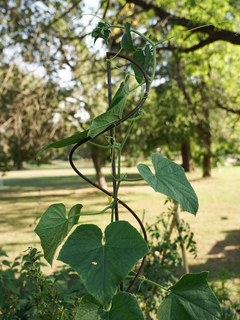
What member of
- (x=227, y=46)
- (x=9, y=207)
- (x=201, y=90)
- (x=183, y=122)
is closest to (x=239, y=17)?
(x=227, y=46)

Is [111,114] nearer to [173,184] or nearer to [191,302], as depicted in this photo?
[173,184]

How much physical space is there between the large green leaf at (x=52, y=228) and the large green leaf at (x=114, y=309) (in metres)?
0.15

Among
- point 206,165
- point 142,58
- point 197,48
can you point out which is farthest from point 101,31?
point 206,165

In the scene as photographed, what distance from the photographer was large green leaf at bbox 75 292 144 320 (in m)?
0.70

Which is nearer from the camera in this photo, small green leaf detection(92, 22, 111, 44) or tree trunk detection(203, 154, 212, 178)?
small green leaf detection(92, 22, 111, 44)

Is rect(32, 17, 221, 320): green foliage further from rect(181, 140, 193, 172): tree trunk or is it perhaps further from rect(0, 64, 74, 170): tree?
rect(181, 140, 193, 172): tree trunk

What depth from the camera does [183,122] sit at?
41.3ft

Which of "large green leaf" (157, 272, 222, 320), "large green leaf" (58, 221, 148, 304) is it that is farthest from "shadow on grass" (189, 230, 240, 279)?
"large green leaf" (58, 221, 148, 304)

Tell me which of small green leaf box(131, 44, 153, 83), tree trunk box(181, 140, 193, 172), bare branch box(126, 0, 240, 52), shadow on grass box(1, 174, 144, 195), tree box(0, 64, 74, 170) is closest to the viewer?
small green leaf box(131, 44, 153, 83)

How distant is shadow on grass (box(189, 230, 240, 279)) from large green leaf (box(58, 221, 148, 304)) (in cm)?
384

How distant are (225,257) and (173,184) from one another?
15.2 ft

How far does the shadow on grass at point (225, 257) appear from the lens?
13.8ft

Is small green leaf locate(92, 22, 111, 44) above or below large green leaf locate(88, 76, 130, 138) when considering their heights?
above

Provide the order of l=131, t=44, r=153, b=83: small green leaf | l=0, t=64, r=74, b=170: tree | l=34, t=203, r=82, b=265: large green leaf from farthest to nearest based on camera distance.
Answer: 1. l=0, t=64, r=74, b=170: tree
2. l=131, t=44, r=153, b=83: small green leaf
3. l=34, t=203, r=82, b=265: large green leaf
